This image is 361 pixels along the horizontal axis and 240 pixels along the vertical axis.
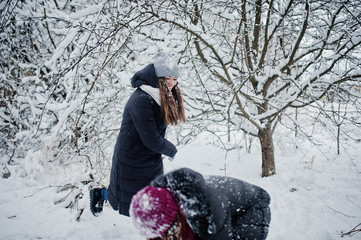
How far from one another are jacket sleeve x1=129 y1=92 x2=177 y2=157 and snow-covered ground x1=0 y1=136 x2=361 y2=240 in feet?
4.38

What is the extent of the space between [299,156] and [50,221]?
479 centimetres

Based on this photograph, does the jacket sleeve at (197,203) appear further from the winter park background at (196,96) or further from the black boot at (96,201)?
the black boot at (96,201)

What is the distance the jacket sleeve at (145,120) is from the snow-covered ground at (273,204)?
1335 mm

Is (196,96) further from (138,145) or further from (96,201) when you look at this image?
(96,201)

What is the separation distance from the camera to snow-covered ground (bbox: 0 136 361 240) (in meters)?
2.20

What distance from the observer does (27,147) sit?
201 inches

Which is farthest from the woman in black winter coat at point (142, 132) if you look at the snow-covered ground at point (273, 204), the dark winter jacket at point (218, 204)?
the snow-covered ground at point (273, 204)

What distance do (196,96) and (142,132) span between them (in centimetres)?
215

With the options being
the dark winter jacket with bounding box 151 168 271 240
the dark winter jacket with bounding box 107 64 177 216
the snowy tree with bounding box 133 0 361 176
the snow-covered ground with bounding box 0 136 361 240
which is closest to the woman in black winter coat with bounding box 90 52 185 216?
the dark winter jacket with bounding box 107 64 177 216

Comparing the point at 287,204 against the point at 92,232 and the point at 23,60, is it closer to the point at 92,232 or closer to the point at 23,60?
the point at 92,232

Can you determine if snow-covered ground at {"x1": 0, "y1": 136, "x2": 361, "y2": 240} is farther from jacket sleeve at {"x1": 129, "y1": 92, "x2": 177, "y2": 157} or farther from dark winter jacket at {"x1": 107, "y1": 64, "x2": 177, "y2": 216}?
jacket sleeve at {"x1": 129, "y1": 92, "x2": 177, "y2": 157}

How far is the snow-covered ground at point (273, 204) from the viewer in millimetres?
2203

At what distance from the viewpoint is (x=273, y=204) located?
A: 8.70 feet

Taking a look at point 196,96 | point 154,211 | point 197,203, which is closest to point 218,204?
point 197,203
